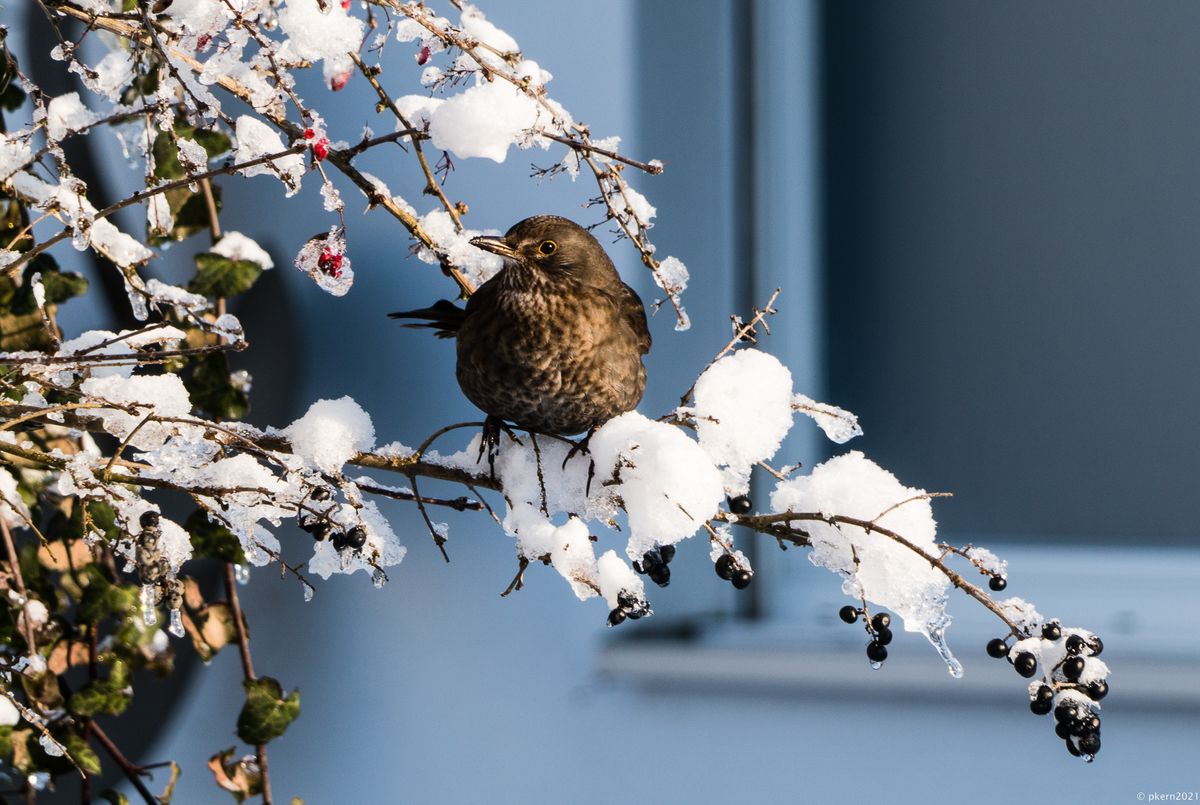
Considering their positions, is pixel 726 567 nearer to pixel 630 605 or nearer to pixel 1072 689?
pixel 630 605

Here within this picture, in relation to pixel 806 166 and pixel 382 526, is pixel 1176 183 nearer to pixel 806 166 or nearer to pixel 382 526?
pixel 806 166

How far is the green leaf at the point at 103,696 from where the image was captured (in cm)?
123

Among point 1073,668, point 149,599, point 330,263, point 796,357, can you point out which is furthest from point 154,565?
point 796,357

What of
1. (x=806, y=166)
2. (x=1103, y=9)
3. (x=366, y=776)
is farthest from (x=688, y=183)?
(x=366, y=776)

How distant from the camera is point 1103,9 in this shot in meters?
1.88

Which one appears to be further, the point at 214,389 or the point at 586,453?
the point at 214,389

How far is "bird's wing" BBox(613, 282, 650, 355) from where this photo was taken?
1.15 m

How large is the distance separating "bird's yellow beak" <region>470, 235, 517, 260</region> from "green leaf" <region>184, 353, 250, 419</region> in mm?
426

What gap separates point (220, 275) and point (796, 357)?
1.01 m

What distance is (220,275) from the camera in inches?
53.3

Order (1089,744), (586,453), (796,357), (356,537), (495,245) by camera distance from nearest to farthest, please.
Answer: (1089,744) → (356,537) → (586,453) → (495,245) → (796,357)

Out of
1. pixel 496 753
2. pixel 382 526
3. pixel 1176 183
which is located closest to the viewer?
pixel 382 526

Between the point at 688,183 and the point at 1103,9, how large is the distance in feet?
2.34

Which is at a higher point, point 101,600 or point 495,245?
point 495,245
